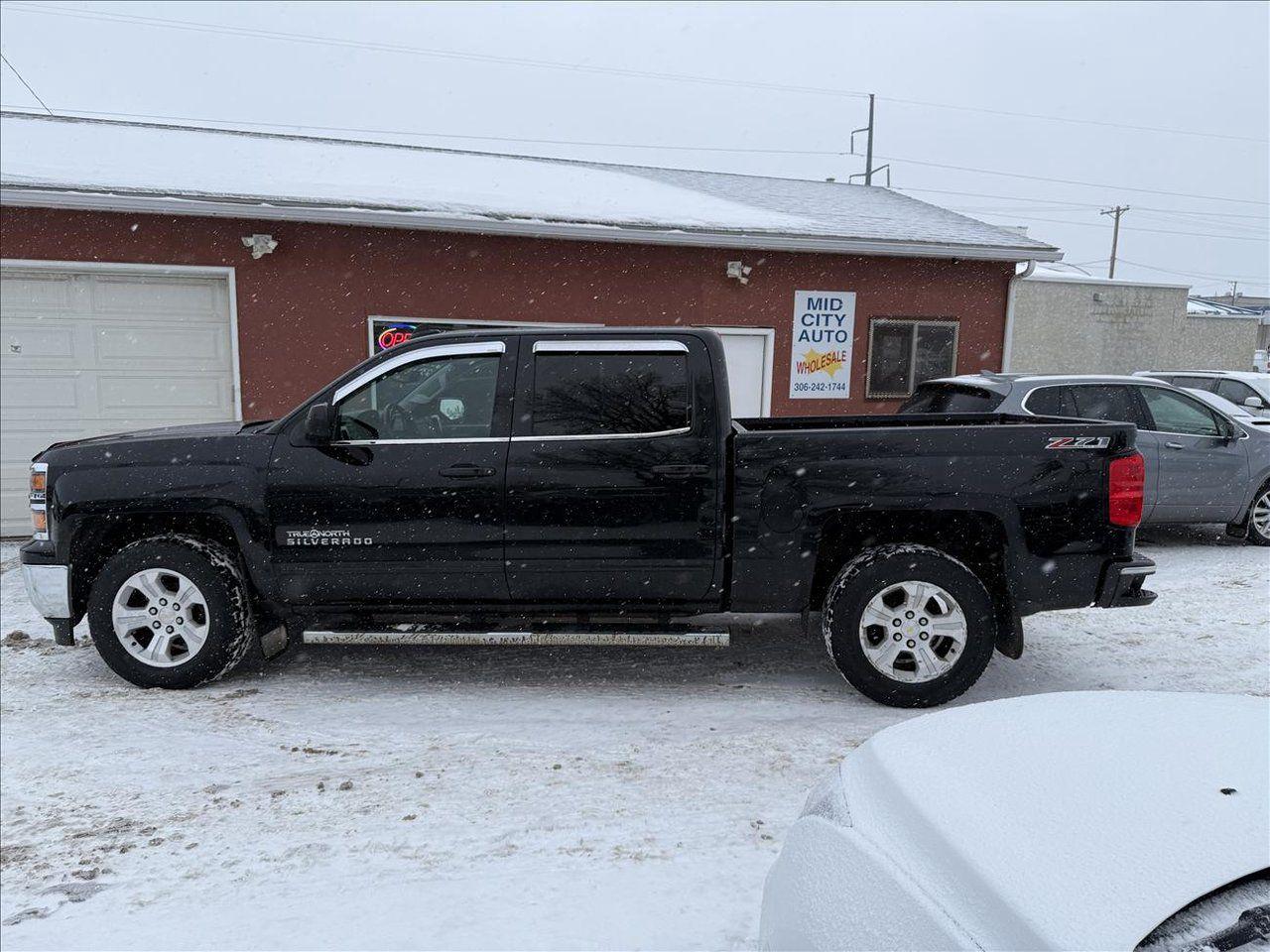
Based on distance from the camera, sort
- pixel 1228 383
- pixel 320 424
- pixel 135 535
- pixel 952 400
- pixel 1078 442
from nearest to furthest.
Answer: pixel 1078 442 < pixel 320 424 < pixel 135 535 < pixel 952 400 < pixel 1228 383

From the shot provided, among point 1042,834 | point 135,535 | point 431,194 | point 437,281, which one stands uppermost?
point 431,194

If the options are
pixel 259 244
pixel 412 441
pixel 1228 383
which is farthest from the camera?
pixel 1228 383

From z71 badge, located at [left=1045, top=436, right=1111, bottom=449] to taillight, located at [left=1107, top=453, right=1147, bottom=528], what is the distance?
4.4 inches

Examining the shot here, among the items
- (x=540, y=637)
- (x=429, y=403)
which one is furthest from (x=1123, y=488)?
(x=429, y=403)

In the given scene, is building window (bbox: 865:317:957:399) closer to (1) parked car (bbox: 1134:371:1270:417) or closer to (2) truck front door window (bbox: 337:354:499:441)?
(1) parked car (bbox: 1134:371:1270:417)

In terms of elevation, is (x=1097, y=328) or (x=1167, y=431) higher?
(x=1097, y=328)

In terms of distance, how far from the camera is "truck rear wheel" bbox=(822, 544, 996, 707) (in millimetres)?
4559

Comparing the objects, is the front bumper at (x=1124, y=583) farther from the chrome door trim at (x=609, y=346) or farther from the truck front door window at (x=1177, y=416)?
the truck front door window at (x=1177, y=416)

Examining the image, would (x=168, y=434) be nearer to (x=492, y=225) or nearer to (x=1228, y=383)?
(x=492, y=225)

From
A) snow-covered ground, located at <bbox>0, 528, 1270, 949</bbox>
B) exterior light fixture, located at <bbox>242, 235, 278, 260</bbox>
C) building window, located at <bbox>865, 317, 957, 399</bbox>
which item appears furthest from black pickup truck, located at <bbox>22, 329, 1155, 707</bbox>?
building window, located at <bbox>865, 317, 957, 399</bbox>

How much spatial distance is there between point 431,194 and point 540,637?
7.52 m

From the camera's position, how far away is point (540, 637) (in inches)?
186

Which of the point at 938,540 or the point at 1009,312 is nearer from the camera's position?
the point at 938,540

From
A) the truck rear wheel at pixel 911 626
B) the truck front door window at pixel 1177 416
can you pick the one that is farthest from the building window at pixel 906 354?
the truck rear wheel at pixel 911 626
